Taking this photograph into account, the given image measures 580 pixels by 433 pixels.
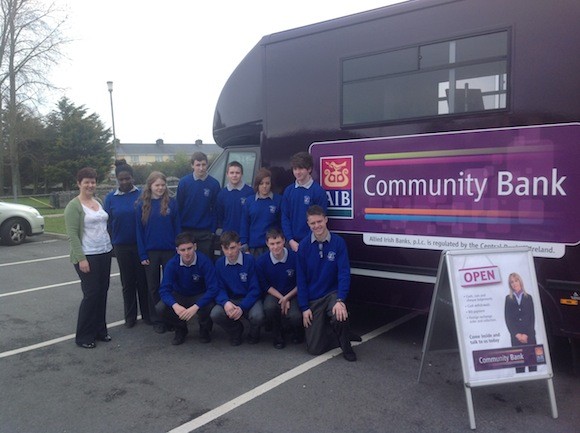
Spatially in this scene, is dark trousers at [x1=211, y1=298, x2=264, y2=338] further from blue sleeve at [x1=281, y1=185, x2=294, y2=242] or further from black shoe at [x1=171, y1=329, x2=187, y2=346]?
blue sleeve at [x1=281, y1=185, x2=294, y2=242]

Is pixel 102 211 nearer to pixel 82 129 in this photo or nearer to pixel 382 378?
pixel 382 378

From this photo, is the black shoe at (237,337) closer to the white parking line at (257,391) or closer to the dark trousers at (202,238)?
the white parking line at (257,391)

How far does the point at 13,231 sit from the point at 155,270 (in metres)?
8.64

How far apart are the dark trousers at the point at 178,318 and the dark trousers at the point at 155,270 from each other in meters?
0.28

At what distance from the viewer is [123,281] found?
536 cm

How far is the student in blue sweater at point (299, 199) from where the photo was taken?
4461 millimetres

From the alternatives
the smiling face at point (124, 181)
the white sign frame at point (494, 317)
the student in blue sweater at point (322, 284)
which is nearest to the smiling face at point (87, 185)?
the smiling face at point (124, 181)

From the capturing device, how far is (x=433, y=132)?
13.0 ft

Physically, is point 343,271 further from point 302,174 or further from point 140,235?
point 140,235

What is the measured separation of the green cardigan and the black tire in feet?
28.2

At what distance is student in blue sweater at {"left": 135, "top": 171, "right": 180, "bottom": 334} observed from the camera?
197 inches

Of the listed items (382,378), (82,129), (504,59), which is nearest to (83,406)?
(382,378)

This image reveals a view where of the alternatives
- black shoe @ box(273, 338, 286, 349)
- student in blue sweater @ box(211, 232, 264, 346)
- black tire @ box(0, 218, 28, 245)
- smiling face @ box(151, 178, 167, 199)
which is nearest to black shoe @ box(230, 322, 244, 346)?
student in blue sweater @ box(211, 232, 264, 346)

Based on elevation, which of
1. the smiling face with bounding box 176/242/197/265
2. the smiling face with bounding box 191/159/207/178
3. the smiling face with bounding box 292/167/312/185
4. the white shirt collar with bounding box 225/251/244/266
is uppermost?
the smiling face with bounding box 191/159/207/178
